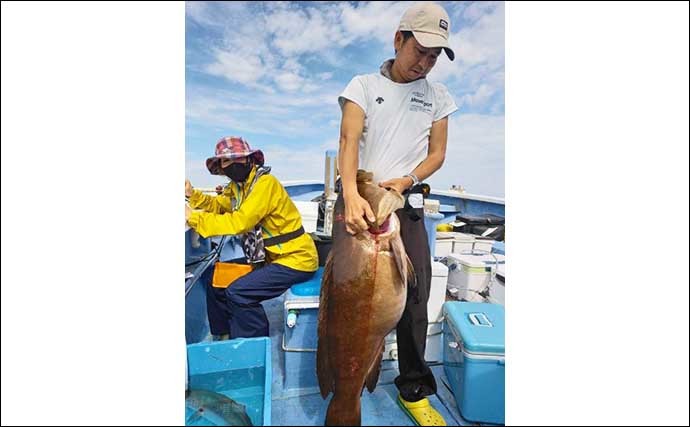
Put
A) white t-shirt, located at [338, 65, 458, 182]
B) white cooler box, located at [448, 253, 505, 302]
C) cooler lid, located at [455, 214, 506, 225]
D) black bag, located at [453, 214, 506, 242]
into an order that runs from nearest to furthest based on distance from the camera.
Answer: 1. white t-shirt, located at [338, 65, 458, 182]
2. white cooler box, located at [448, 253, 505, 302]
3. black bag, located at [453, 214, 506, 242]
4. cooler lid, located at [455, 214, 506, 225]

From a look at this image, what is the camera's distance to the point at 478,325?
1842 millimetres

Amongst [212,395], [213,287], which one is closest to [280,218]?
[213,287]

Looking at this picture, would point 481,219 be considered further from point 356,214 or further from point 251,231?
point 251,231

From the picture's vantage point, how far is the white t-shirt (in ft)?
5.86

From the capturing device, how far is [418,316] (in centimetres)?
185

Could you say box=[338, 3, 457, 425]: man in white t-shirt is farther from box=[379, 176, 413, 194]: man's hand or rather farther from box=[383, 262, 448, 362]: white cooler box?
box=[383, 262, 448, 362]: white cooler box

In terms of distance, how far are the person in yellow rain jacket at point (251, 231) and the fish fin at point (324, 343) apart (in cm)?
29

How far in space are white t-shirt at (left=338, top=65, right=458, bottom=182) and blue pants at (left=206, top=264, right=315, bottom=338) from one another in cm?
75

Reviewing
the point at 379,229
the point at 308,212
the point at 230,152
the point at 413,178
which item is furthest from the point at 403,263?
the point at 230,152

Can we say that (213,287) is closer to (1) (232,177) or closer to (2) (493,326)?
(1) (232,177)

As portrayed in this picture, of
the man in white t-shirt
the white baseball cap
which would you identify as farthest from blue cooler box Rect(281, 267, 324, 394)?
the white baseball cap

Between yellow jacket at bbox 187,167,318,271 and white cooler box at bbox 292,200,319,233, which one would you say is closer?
yellow jacket at bbox 187,167,318,271

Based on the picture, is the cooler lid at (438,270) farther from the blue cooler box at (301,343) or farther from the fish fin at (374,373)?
the blue cooler box at (301,343)

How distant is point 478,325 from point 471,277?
0.66 m
